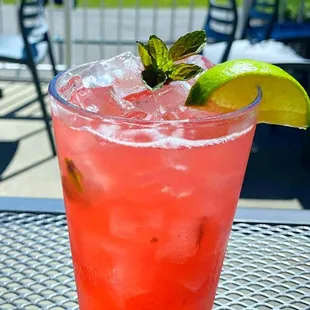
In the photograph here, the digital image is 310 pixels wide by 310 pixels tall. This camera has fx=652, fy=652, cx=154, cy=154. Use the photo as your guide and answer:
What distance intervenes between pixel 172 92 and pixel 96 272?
212 millimetres

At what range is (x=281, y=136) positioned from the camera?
→ 3602 mm

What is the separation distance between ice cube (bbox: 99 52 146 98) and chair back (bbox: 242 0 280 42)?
2794 mm

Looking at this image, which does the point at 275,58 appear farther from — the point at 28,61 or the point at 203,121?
the point at 203,121

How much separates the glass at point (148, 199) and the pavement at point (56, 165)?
6.88ft

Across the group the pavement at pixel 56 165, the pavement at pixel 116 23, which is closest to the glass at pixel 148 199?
the pavement at pixel 56 165

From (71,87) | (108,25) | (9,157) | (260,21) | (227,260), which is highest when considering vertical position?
(71,87)

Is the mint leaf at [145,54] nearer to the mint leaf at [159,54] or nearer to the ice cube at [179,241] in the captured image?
the mint leaf at [159,54]

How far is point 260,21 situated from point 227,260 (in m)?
3.26

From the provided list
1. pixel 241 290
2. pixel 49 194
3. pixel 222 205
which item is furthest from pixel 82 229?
pixel 49 194

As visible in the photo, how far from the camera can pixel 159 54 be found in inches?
27.0

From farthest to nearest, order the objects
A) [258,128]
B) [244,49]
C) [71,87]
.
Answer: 1. [258,128]
2. [244,49]
3. [71,87]

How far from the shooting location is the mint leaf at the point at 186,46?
70 cm

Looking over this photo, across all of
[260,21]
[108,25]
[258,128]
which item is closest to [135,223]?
[258,128]

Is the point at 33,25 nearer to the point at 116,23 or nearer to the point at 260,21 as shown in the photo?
the point at 260,21
